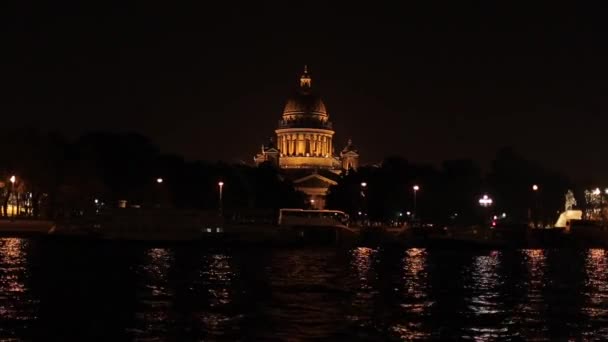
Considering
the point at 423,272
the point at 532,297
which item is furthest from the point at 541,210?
the point at 532,297

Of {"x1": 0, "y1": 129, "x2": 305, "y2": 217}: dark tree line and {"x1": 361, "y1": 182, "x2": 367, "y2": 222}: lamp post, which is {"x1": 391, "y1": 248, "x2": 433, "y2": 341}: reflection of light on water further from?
{"x1": 361, "y1": 182, "x2": 367, "y2": 222}: lamp post

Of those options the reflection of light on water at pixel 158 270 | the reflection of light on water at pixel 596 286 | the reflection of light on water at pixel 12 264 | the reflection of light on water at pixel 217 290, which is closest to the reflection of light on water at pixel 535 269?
the reflection of light on water at pixel 596 286

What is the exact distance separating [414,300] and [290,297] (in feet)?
14.6

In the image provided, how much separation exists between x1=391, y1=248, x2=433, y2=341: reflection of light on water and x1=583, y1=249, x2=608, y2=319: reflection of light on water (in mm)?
5487

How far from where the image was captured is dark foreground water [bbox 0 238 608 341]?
1119 inches

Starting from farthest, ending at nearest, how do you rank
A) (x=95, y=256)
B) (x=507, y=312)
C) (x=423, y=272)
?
(x=95, y=256) < (x=423, y=272) < (x=507, y=312)

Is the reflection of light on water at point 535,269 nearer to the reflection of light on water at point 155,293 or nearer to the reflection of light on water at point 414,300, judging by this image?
the reflection of light on water at point 414,300

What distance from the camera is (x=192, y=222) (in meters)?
77.8

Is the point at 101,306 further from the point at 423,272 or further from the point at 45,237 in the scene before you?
the point at 45,237

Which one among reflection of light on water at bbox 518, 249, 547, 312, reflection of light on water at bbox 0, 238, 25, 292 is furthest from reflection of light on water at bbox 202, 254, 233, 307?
reflection of light on water at bbox 518, 249, 547, 312

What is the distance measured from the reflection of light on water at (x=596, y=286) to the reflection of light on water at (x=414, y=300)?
18.0 ft

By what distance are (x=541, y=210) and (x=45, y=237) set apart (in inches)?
2757

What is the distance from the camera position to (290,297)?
36.1 metres

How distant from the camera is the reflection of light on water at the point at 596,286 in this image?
33728 mm
